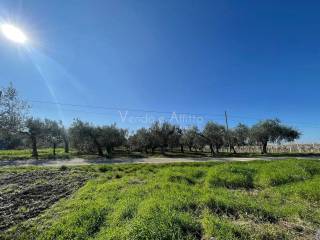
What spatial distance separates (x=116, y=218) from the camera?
680 cm

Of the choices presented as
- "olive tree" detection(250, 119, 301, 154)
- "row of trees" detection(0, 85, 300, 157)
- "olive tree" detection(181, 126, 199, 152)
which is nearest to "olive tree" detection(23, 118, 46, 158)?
"row of trees" detection(0, 85, 300, 157)

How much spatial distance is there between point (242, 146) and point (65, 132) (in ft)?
185

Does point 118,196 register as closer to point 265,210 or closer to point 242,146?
point 265,210

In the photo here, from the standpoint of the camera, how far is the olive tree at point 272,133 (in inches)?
2211

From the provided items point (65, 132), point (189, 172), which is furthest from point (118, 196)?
point (65, 132)

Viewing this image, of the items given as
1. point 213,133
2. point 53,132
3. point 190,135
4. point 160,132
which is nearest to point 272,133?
point 213,133

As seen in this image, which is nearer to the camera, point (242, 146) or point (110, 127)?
point (110, 127)

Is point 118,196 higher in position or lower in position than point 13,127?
lower

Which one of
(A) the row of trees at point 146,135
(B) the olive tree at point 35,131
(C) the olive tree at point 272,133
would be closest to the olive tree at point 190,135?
(A) the row of trees at point 146,135

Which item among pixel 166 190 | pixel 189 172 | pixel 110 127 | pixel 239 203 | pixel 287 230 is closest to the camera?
pixel 287 230

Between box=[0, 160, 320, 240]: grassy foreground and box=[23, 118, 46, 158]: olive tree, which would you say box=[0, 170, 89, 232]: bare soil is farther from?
box=[23, 118, 46, 158]: olive tree

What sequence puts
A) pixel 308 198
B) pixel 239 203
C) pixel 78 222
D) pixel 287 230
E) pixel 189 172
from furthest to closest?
pixel 189 172 < pixel 308 198 < pixel 239 203 < pixel 78 222 < pixel 287 230

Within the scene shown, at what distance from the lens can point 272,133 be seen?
2211 inches

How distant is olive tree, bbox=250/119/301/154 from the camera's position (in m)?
56.2
